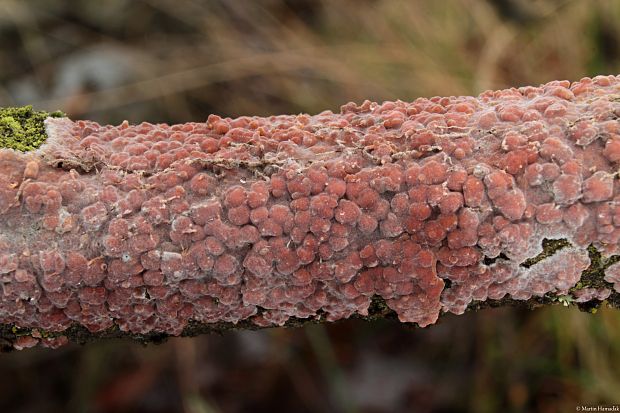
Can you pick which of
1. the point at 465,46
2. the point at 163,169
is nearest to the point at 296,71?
the point at 465,46

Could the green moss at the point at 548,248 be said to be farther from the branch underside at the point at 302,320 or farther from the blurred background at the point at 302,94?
the blurred background at the point at 302,94

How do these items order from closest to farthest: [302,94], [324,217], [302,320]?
[324,217] < [302,320] < [302,94]

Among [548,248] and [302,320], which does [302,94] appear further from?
[548,248]

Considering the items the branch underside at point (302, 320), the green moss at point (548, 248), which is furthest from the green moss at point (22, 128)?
the green moss at point (548, 248)

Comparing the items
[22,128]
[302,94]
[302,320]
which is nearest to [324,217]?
[302,320]

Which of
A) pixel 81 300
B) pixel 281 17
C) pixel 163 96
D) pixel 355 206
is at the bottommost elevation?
pixel 81 300

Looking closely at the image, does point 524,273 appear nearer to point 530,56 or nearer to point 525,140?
point 525,140
